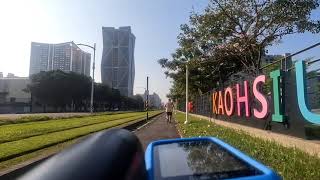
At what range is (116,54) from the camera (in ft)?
414

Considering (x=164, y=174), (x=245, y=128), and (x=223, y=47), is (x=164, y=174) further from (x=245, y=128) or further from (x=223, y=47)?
(x=223, y=47)

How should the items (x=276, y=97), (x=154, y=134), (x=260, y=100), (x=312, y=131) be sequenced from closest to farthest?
(x=312, y=131), (x=276, y=97), (x=260, y=100), (x=154, y=134)

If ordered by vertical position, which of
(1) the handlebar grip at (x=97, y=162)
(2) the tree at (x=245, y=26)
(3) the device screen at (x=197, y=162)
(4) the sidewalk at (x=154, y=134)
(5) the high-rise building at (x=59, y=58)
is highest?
(5) the high-rise building at (x=59, y=58)

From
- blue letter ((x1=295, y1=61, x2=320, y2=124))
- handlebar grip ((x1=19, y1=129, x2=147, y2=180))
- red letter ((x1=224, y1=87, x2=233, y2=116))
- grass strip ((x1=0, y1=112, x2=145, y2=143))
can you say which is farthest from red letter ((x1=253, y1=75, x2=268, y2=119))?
handlebar grip ((x1=19, y1=129, x2=147, y2=180))

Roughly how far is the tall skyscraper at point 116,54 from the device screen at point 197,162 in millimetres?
114924

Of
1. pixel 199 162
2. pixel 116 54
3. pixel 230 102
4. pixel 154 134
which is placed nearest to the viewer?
pixel 199 162

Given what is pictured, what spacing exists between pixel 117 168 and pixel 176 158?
1192 mm

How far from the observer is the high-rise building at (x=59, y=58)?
114375mm

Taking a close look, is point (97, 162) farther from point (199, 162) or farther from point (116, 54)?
point (116, 54)

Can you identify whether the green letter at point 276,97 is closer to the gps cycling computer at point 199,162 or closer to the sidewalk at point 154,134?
the sidewalk at point 154,134

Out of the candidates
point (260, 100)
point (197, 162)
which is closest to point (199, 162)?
point (197, 162)

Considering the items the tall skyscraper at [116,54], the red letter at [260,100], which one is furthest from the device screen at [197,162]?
the tall skyscraper at [116,54]

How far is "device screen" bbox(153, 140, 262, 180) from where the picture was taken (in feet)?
8.33

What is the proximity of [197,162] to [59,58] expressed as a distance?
121049mm
